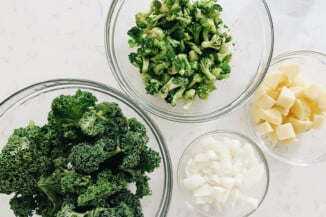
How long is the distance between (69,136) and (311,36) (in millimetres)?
1172

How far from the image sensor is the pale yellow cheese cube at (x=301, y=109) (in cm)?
205

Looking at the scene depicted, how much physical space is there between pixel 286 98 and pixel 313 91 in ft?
0.44

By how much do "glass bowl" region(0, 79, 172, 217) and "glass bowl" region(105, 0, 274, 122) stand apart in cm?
10

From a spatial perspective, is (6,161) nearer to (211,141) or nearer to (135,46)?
(135,46)

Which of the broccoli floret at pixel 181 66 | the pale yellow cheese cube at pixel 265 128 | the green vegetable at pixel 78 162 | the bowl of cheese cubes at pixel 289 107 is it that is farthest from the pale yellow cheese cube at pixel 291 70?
the green vegetable at pixel 78 162

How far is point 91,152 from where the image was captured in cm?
158

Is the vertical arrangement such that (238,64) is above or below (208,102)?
above

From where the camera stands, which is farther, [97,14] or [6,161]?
[97,14]

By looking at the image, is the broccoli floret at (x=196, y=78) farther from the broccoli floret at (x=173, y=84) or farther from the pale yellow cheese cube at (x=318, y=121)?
the pale yellow cheese cube at (x=318, y=121)

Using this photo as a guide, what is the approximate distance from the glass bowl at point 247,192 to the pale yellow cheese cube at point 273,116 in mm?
115

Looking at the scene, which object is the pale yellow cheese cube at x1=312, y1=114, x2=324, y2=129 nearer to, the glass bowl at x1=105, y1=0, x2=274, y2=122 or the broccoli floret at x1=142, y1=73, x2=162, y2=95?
the glass bowl at x1=105, y1=0, x2=274, y2=122

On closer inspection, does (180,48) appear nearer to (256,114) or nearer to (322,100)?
(256,114)

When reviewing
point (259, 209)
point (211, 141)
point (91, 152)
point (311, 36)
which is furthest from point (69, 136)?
point (311, 36)

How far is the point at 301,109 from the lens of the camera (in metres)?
2.05
